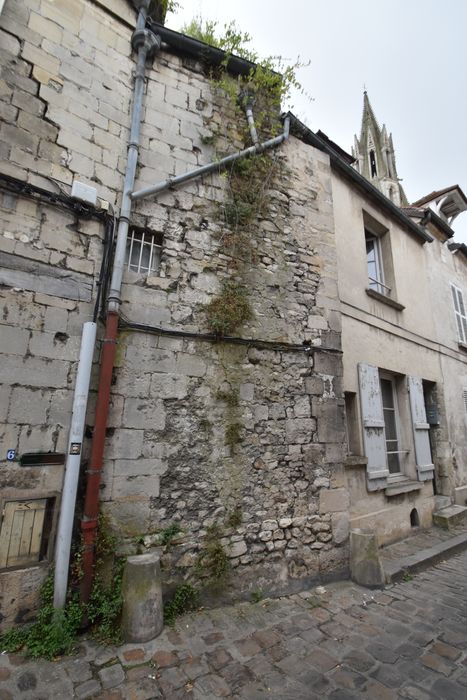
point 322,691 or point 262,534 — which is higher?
point 262,534

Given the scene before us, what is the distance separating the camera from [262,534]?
338 centimetres

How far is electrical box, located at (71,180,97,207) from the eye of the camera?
3.08 meters

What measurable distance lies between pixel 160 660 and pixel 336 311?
12.8ft

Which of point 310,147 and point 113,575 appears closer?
point 113,575

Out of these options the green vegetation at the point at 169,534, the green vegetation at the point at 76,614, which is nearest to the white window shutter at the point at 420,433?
the green vegetation at the point at 169,534

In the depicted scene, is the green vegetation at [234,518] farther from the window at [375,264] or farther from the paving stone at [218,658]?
the window at [375,264]

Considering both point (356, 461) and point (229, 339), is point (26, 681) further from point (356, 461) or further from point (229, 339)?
point (356, 461)

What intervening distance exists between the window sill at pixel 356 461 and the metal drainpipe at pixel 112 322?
9.72 feet

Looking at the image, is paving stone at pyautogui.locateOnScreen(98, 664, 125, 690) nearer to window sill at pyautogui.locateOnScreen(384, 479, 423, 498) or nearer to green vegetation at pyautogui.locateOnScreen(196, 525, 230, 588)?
green vegetation at pyautogui.locateOnScreen(196, 525, 230, 588)

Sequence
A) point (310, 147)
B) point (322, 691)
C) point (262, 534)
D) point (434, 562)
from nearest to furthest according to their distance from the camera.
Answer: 1. point (322, 691)
2. point (262, 534)
3. point (434, 562)
4. point (310, 147)

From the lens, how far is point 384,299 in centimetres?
565

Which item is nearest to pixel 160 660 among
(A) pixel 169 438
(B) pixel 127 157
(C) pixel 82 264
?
(A) pixel 169 438

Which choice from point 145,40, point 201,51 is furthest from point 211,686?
point 201,51

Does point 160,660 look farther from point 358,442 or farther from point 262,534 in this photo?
point 358,442
